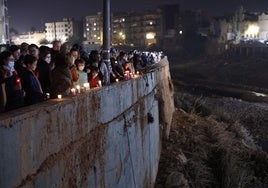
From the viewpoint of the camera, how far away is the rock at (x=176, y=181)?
11.8 meters

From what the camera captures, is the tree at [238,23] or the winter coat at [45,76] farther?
the tree at [238,23]

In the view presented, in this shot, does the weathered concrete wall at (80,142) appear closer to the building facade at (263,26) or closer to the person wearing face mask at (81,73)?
the person wearing face mask at (81,73)

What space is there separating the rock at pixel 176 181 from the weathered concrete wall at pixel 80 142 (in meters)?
1.03

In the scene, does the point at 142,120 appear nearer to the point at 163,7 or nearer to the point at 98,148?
the point at 98,148

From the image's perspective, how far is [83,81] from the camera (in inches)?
344

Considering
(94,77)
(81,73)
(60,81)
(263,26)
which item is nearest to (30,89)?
(60,81)

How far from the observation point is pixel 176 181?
11906mm

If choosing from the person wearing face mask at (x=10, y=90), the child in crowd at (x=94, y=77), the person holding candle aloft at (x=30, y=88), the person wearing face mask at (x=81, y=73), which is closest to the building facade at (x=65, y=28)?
the child in crowd at (x=94, y=77)

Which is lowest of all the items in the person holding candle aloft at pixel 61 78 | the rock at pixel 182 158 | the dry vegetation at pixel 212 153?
the dry vegetation at pixel 212 153

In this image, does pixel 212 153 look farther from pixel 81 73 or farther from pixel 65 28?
pixel 65 28

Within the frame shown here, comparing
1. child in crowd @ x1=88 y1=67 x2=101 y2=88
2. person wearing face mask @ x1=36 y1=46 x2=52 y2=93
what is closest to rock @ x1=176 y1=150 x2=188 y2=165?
child in crowd @ x1=88 y1=67 x2=101 y2=88

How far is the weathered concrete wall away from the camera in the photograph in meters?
4.41

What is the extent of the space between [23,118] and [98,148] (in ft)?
8.22

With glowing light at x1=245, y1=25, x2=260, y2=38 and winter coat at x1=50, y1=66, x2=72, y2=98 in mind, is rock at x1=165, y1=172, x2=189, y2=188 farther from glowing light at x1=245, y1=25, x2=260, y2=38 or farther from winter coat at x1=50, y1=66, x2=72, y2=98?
glowing light at x1=245, y1=25, x2=260, y2=38
